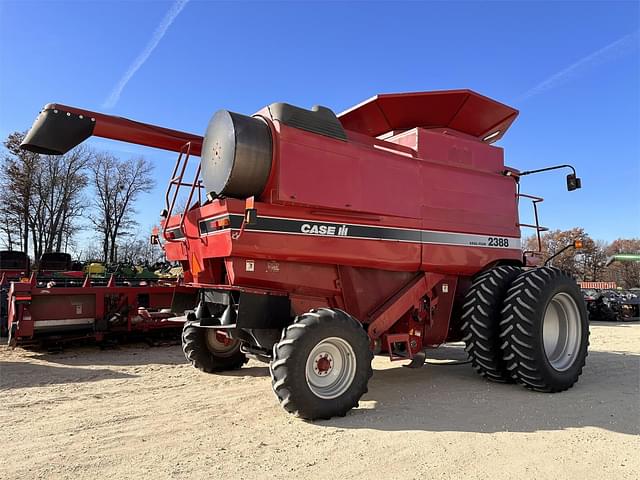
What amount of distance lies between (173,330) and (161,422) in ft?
19.8

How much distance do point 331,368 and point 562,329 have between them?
3.83 metres

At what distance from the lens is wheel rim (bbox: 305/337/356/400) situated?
15.8ft

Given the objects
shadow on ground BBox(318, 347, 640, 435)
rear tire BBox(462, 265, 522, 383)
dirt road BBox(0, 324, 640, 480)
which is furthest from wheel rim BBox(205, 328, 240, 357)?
rear tire BBox(462, 265, 522, 383)

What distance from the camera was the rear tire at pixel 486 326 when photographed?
6.17 m

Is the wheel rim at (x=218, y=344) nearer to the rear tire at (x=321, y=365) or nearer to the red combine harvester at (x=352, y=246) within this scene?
the red combine harvester at (x=352, y=246)

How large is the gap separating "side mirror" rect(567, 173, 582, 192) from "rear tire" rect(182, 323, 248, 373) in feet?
18.4

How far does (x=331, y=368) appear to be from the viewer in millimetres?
5008

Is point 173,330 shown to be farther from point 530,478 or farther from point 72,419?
point 530,478

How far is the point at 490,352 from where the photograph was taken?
619 centimetres

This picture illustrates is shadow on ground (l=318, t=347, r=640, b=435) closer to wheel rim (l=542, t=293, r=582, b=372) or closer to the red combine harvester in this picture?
the red combine harvester

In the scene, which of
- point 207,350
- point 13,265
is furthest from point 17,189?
point 207,350

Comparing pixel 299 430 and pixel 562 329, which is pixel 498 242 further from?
pixel 299 430

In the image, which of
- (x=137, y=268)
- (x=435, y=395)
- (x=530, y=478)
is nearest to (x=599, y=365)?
(x=435, y=395)

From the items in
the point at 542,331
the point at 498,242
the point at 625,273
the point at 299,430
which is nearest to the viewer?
the point at 299,430
